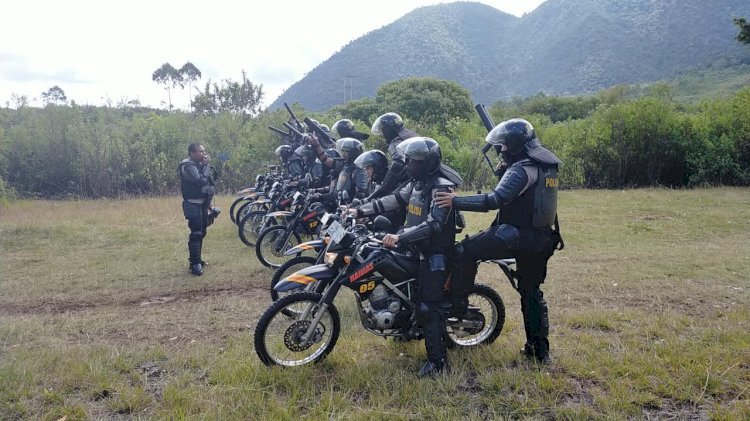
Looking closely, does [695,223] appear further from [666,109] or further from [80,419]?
[80,419]

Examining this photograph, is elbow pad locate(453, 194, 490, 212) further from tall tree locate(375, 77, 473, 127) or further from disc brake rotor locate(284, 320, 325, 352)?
tall tree locate(375, 77, 473, 127)

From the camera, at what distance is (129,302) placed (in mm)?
6219

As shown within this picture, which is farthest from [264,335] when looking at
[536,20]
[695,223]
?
[536,20]

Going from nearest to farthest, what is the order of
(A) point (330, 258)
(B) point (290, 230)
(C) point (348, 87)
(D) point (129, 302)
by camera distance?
(A) point (330, 258) < (D) point (129, 302) < (B) point (290, 230) < (C) point (348, 87)

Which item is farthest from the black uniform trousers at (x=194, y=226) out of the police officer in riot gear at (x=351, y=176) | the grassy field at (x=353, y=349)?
the police officer in riot gear at (x=351, y=176)

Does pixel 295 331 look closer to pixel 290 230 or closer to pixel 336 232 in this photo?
pixel 336 232

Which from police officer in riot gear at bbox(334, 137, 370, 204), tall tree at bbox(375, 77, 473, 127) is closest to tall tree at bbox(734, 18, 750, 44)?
police officer in riot gear at bbox(334, 137, 370, 204)

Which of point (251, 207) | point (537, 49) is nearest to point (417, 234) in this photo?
point (251, 207)

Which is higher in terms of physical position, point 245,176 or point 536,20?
point 536,20

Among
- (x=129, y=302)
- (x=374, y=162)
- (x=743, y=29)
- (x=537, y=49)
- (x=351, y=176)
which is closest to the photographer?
(x=374, y=162)

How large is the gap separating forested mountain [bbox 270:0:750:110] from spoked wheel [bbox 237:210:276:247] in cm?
5287

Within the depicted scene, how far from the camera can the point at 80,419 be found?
3344 mm

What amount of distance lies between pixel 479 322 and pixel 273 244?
3.94 metres

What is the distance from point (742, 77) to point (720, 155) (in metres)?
34.0
